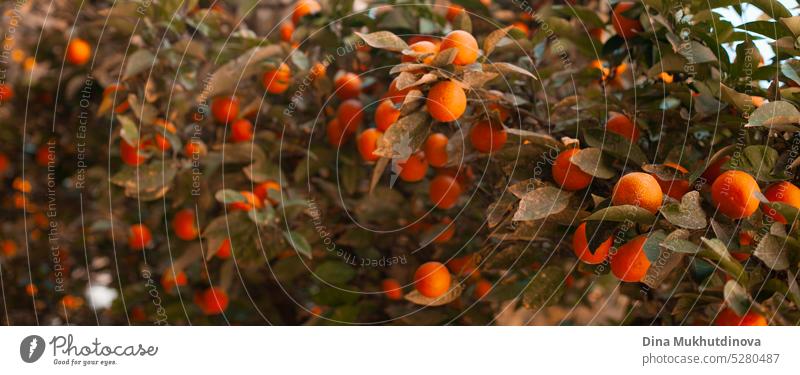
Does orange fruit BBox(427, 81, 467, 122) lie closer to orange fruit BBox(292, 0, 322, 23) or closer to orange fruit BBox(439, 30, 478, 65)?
orange fruit BBox(439, 30, 478, 65)

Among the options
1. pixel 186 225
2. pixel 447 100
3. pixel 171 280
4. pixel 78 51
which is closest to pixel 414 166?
pixel 447 100

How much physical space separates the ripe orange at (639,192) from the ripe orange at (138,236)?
0.68 meters

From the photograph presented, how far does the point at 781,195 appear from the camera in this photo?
0.52 m

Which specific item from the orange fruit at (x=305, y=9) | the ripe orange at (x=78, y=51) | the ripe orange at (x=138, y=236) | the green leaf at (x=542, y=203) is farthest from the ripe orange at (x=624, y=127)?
the ripe orange at (x=78, y=51)

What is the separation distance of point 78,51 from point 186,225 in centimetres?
35

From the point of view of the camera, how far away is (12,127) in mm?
1120

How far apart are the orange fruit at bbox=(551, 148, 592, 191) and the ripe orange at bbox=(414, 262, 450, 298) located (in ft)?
0.49

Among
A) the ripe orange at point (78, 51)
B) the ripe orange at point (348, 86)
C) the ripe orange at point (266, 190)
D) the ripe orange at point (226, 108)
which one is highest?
the ripe orange at point (348, 86)

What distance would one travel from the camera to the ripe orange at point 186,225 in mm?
884

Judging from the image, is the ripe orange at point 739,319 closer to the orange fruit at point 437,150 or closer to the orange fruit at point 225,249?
the orange fruit at point 437,150

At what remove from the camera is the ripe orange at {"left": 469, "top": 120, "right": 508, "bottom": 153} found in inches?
23.9

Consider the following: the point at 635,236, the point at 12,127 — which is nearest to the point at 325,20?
the point at 635,236

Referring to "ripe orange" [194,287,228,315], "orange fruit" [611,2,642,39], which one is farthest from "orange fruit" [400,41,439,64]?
"ripe orange" [194,287,228,315]
